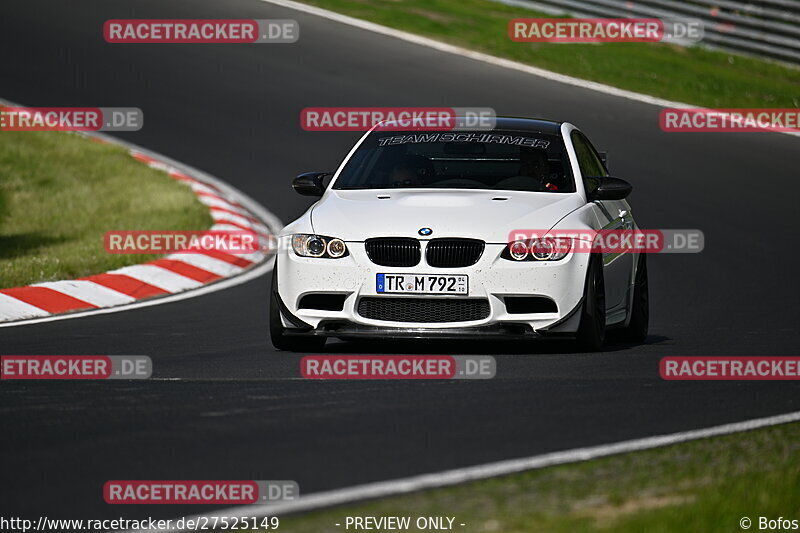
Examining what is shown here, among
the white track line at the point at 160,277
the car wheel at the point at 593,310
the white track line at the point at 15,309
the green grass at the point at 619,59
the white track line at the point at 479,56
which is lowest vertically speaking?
the white track line at the point at 479,56

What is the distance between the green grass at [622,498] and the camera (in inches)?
204

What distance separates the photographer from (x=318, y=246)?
30.7ft

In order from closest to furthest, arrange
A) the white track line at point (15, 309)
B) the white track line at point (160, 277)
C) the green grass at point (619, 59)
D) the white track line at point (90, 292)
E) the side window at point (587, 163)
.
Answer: the side window at point (587, 163), the white track line at point (15, 309), the white track line at point (90, 292), the white track line at point (160, 277), the green grass at point (619, 59)

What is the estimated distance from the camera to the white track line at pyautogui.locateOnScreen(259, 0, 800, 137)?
74.4 ft

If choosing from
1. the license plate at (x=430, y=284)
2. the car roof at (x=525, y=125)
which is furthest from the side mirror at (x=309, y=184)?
the license plate at (x=430, y=284)

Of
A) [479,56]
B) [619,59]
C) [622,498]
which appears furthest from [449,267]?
[619,59]

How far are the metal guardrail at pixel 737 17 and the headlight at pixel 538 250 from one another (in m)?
16.1

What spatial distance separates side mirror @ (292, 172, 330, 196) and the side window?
5.57ft

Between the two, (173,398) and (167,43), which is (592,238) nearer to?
(173,398)

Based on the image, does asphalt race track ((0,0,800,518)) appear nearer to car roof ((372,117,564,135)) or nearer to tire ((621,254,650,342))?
tire ((621,254,650,342))

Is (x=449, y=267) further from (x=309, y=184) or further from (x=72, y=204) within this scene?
(x=72, y=204)

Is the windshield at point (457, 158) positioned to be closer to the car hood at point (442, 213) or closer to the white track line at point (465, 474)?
the car hood at point (442, 213)

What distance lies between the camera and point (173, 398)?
7.65m

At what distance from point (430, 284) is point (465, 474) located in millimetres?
3185
